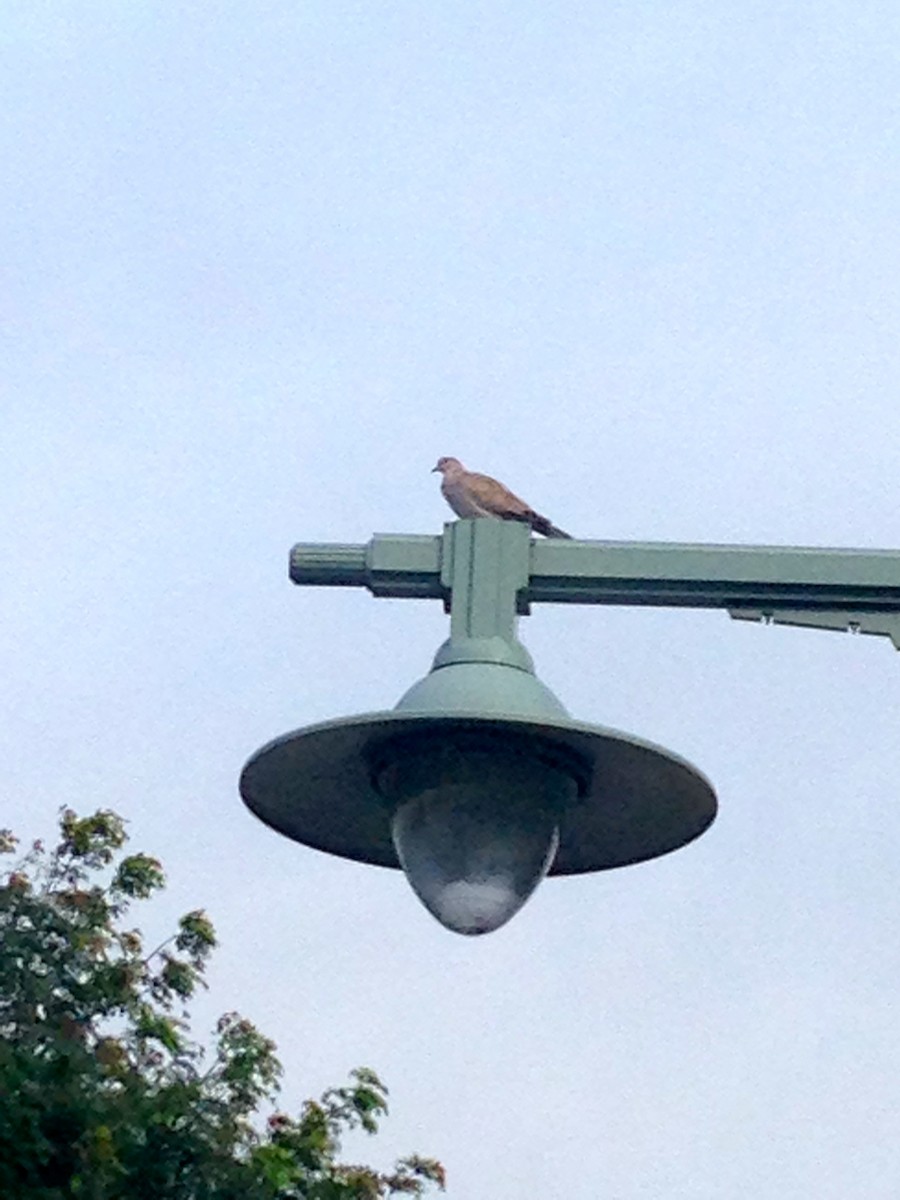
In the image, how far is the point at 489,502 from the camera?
4.71 m

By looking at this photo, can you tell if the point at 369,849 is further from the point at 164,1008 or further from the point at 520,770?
the point at 164,1008

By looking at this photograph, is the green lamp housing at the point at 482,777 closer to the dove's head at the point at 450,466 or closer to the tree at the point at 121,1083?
the dove's head at the point at 450,466

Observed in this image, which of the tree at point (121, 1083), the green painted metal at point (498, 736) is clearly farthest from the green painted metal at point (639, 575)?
the tree at point (121, 1083)

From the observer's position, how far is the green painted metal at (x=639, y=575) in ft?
11.3

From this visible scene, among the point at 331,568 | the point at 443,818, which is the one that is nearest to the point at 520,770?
the point at 443,818

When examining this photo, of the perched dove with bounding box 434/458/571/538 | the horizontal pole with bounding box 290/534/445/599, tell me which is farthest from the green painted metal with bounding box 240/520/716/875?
the perched dove with bounding box 434/458/571/538

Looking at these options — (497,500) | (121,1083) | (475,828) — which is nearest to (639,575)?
(475,828)

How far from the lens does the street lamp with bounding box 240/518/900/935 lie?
3.46m

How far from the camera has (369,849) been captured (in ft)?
12.8

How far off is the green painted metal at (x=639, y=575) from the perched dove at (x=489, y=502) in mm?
676

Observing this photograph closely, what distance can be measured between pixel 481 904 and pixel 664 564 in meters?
0.50

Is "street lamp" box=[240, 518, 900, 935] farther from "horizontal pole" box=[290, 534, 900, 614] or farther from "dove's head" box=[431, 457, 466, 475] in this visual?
"dove's head" box=[431, 457, 466, 475]

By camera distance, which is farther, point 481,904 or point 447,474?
point 447,474

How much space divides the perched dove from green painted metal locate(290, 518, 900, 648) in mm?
676
